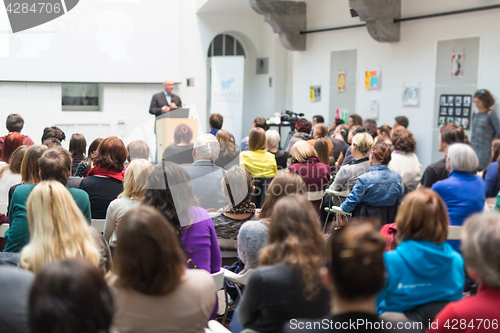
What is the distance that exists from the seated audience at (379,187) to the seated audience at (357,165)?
620mm

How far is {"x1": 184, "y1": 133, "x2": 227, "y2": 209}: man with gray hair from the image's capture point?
12.2 ft

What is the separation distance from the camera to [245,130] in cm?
1287

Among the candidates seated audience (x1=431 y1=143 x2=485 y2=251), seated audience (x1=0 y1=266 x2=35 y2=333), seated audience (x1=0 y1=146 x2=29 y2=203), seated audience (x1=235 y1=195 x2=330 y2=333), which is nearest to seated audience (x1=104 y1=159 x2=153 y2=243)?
seated audience (x1=0 y1=146 x2=29 y2=203)

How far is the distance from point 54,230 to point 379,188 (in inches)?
102

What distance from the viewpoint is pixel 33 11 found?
29.9 ft

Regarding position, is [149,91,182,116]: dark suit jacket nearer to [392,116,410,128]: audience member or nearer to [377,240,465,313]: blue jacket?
[392,116,410,128]: audience member

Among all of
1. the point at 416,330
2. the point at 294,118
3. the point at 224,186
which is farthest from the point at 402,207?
the point at 294,118

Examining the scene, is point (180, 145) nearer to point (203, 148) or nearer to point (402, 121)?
point (203, 148)

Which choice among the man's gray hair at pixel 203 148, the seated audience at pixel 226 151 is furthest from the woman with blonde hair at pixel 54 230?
the seated audience at pixel 226 151

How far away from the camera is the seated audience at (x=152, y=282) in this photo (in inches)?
64.0

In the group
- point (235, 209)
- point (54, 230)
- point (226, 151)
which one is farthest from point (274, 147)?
point (54, 230)

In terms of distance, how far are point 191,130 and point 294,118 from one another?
17.8ft

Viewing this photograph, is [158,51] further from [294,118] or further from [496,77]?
[496,77]

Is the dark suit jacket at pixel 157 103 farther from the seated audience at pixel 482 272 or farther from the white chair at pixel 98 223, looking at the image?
the seated audience at pixel 482 272
